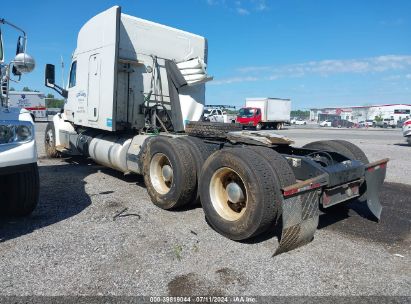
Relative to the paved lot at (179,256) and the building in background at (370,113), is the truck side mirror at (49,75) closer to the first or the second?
the paved lot at (179,256)

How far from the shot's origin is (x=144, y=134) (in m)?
7.17

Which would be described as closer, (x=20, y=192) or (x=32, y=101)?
(x=20, y=192)

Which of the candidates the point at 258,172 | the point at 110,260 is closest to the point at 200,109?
the point at 258,172

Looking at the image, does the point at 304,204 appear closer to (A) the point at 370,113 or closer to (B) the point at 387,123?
(B) the point at 387,123

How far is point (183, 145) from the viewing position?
18.2ft

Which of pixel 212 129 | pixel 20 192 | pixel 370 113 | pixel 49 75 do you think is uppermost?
pixel 370 113

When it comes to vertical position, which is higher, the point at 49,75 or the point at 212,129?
the point at 49,75

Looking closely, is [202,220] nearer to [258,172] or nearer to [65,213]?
A: [258,172]

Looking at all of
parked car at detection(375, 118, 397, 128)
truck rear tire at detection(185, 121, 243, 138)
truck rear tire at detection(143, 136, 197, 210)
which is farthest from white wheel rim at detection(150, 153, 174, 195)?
parked car at detection(375, 118, 397, 128)

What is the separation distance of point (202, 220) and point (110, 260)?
1.69 meters

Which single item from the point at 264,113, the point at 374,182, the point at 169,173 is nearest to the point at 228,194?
the point at 169,173

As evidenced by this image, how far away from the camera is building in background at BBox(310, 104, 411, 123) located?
67.4m

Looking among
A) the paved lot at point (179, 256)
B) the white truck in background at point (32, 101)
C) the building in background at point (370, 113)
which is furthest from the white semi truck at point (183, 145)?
the building in background at point (370, 113)

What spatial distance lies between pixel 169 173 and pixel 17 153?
2.32 m
